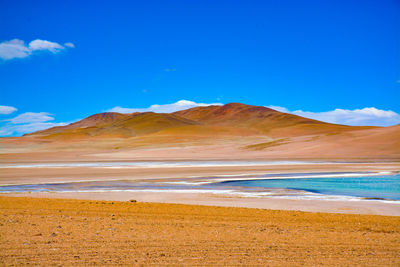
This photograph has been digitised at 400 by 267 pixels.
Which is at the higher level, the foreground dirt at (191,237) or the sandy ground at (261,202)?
the sandy ground at (261,202)

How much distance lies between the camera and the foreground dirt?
23.2 ft

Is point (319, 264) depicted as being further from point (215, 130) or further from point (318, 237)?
point (215, 130)

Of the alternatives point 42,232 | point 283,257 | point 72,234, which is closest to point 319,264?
point 283,257

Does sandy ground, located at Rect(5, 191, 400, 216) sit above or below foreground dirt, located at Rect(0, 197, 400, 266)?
above

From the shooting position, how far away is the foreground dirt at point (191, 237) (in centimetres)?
709

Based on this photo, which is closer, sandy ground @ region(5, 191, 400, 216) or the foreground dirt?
the foreground dirt

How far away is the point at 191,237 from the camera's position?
344 inches

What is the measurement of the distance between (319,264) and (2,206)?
413 inches

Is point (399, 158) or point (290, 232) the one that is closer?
point (290, 232)

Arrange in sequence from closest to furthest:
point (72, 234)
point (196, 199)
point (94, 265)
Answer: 1. point (94, 265)
2. point (72, 234)
3. point (196, 199)

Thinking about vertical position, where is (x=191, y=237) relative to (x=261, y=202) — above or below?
below

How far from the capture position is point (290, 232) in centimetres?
945

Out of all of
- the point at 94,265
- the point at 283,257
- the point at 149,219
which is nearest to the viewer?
the point at 94,265

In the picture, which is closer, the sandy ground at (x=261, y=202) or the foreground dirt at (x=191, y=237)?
the foreground dirt at (x=191, y=237)
